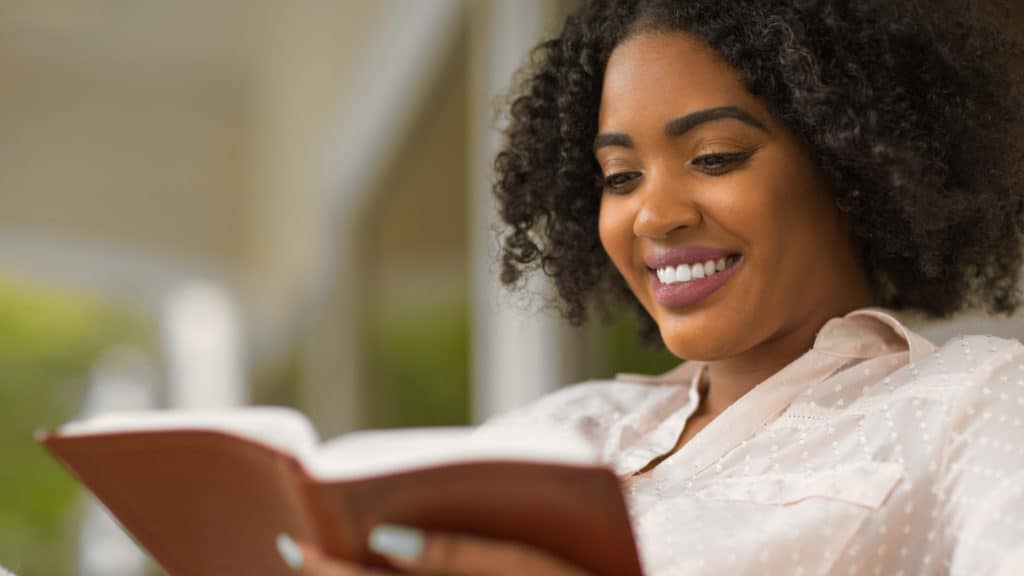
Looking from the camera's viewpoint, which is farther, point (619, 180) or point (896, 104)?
point (619, 180)

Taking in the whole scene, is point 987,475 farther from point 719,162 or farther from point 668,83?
point 668,83

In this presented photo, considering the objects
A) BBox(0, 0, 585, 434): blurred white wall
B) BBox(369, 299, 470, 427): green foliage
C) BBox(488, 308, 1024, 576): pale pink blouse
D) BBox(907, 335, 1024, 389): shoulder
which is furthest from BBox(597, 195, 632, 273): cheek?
BBox(0, 0, 585, 434): blurred white wall

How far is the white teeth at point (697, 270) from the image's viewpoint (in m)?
1.33

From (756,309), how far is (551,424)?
388mm

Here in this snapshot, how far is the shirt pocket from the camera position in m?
1.10

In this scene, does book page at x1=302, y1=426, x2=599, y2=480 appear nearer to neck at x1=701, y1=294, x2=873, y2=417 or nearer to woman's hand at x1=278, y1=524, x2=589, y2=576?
woman's hand at x1=278, y1=524, x2=589, y2=576

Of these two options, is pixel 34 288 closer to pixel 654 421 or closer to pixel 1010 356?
pixel 654 421

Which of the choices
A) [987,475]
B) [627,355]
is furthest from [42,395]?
[987,475]

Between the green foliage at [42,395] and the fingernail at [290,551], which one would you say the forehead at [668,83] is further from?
the green foliage at [42,395]

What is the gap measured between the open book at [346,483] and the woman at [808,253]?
1.06 ft

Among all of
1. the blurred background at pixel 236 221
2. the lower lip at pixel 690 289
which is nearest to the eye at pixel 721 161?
the lower lip at pixel 690 289

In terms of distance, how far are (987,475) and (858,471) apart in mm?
124

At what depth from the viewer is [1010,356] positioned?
114 centimetres

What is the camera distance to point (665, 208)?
4.36 feet
